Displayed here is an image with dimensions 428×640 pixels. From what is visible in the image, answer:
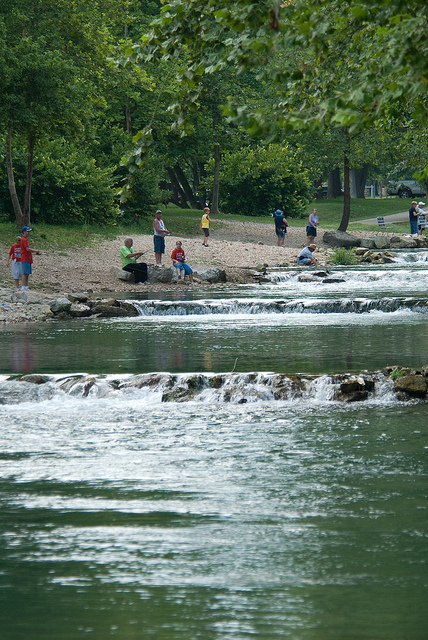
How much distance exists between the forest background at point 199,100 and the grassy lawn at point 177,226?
2.61ft

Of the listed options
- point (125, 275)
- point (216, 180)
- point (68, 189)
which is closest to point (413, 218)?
point (216, 180)

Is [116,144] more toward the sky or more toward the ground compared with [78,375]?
more toward the sky

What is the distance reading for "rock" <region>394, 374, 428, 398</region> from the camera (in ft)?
37.6

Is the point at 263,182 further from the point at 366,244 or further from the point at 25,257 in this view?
the point at 25,257

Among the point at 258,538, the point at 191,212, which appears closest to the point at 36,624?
the point at 258,538

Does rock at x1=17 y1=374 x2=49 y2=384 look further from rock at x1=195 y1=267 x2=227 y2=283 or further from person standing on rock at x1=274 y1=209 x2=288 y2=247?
person standing on rock at x1=274 y1=209 x2=288 y2=247

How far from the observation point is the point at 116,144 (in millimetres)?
42438

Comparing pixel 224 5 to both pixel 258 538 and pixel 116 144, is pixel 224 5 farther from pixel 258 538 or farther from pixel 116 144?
pixel 116 144

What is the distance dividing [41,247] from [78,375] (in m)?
19.3

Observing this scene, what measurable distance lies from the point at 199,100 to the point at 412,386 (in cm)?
3155

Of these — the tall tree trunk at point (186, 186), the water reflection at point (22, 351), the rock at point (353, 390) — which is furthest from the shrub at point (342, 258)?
the rock at point (353, 390)

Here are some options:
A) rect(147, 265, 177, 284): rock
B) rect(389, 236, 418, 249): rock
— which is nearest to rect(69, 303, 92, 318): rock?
rect(147, 265, 177, 284): rock

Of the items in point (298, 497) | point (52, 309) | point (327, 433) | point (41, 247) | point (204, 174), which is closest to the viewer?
point (298, 497)

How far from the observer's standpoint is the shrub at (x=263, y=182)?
5206 centimetres
